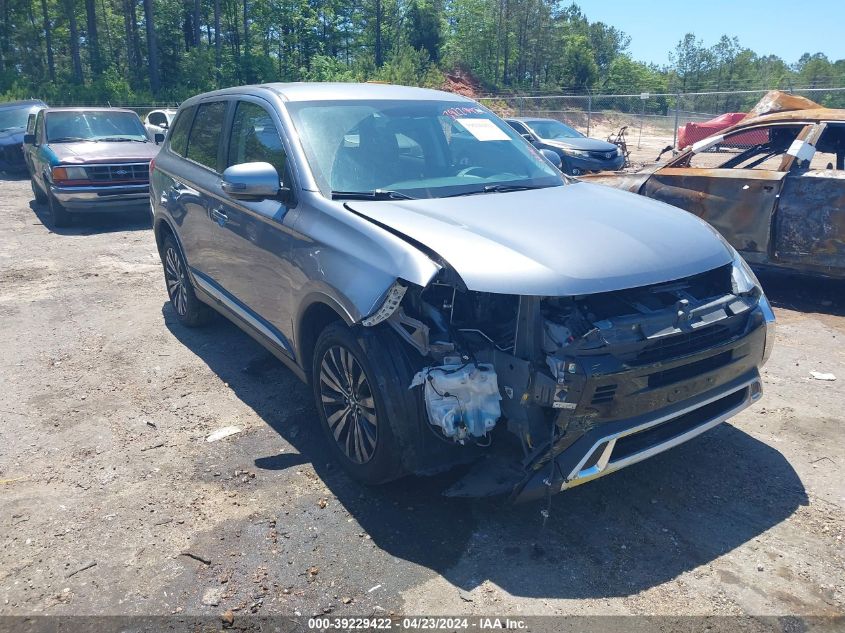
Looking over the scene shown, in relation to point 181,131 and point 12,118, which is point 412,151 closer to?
point 181,131

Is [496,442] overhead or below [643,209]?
below

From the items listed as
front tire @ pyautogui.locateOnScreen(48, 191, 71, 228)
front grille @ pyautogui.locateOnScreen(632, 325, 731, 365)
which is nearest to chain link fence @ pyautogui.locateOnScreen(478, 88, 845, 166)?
front tire @ pyautogui.locateOnScreen(48, 191, 71, 228)

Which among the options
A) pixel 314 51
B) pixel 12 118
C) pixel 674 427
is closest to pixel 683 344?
pixel 674 427

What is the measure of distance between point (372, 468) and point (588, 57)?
64506 millimetres

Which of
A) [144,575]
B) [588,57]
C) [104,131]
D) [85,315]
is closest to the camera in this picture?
[144,575]

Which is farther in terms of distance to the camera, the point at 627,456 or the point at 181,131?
the point at 181,131

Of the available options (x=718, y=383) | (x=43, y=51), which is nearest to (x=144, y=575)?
(x=718, y=383)

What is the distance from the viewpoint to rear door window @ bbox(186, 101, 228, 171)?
4.84 m

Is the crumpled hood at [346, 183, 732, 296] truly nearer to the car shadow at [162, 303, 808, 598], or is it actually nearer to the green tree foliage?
the car shadow at [162, 303, 808, 598]

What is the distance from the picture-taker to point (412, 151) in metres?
4.09

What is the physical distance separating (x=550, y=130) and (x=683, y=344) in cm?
1489

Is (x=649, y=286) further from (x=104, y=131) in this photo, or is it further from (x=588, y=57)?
(x=588, y=57)

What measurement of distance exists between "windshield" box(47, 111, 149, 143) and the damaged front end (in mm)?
10324

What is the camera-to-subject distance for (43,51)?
49312 millimetres
